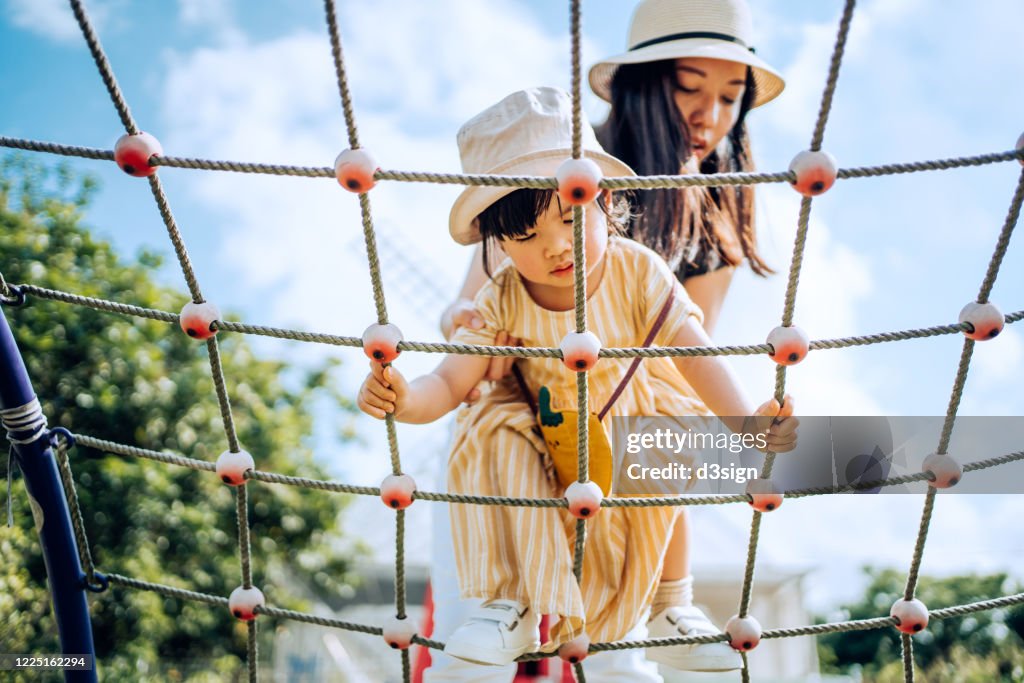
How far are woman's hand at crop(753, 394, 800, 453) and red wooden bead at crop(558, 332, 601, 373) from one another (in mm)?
207

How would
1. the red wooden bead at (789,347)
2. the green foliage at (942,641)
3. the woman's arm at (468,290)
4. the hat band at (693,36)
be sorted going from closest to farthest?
the red wooden bead at (789,347) → the woman's arm at (468,290) → the hat band at (693,36) → the green foliage at (942,641)

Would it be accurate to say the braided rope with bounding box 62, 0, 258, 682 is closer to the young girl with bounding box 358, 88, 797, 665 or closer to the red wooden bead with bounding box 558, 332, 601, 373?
the young girl with bounding box 358, 88, 797, 665

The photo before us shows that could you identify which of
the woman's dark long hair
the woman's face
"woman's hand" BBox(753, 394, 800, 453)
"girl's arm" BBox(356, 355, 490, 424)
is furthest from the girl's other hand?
the woman's face

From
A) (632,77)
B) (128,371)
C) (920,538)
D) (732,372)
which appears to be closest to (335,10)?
(732,372)

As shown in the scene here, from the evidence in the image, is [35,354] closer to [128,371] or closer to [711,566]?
[128,371]

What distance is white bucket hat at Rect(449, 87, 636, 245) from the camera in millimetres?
1351

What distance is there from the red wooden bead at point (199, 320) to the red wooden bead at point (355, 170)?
0.26 m

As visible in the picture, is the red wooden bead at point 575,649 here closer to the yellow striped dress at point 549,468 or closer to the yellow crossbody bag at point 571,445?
the yellow striped dress at point 549,468

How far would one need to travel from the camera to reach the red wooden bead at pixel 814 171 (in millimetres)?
1208

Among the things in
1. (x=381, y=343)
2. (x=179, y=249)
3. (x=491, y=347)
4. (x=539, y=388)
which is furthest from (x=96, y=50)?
(x=539, y=388)

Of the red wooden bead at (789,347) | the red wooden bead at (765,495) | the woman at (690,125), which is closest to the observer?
the red wooden bead at (789,347)

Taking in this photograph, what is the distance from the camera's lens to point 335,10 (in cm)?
117

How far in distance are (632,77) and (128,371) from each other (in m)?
4.06
